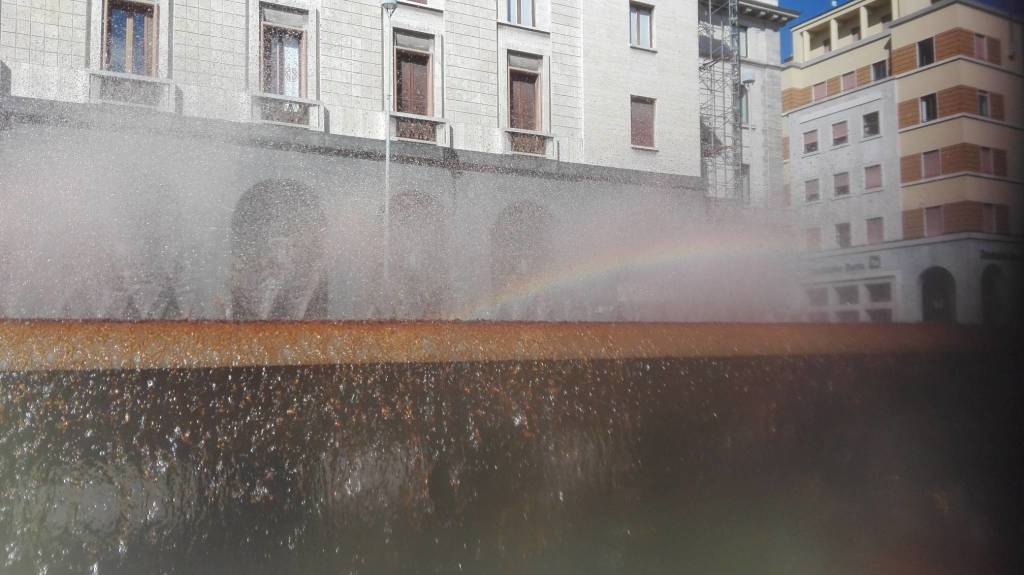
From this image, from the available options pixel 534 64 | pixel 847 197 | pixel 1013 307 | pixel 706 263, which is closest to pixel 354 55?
pixel 534 64

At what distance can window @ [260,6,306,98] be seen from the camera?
3373mm

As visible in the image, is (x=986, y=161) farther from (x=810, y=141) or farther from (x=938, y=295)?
(x=810, y=141)

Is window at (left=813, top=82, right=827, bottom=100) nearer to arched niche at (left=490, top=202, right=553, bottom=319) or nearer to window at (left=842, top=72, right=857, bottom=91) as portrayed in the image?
window at (left=842, top=72, right=857, bottom=91)

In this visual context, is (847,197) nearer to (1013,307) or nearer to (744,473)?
(1013,307)

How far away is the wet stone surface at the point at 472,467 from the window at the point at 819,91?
94.5 inches

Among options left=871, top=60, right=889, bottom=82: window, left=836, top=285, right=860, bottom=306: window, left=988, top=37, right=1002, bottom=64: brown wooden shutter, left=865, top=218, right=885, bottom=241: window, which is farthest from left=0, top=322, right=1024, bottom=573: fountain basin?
left=836, top=285, right=860, bottom=306: window

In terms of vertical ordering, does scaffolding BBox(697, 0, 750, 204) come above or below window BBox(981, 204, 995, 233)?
above

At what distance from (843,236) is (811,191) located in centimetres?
29

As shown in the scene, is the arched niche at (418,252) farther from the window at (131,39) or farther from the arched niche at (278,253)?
the window at (131,39)

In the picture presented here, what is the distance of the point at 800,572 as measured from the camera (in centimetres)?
102

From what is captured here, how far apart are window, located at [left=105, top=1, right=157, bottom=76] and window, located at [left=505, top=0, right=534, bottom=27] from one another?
5.88 ft

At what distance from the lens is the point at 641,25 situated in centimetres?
397

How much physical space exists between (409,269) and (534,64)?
4.41 ft

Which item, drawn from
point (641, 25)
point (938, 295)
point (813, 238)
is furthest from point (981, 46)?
point (641, 25)
